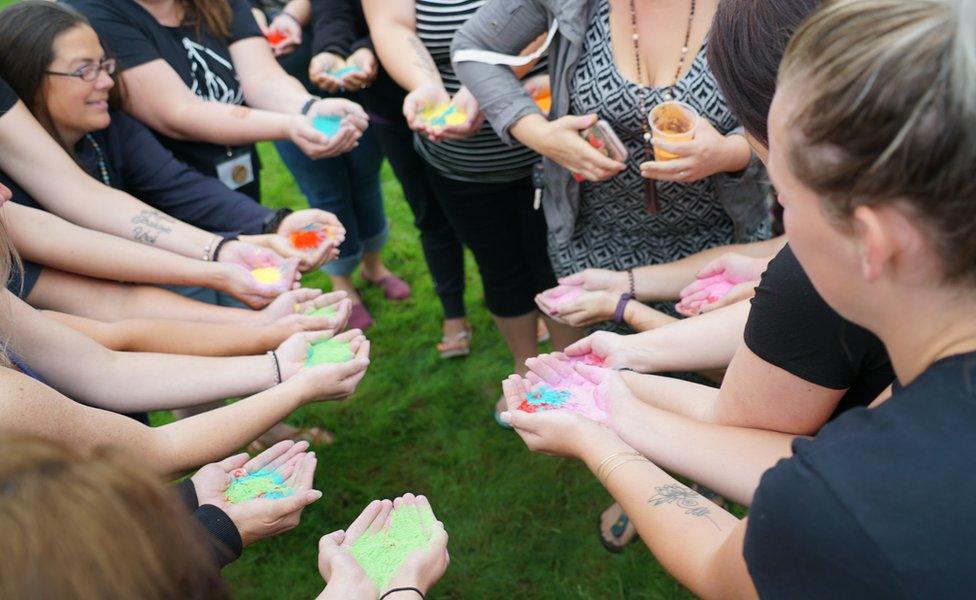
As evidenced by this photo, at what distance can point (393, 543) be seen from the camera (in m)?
1.93

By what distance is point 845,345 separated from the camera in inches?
57.9

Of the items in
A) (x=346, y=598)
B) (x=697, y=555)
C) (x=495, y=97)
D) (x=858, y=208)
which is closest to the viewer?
(x=858, y=208)

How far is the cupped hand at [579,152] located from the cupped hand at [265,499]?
1.19 meters

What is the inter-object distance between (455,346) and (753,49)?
8.63 ft

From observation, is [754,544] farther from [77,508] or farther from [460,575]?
[460,575]

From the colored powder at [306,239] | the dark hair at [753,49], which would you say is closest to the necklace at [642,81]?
the dark hair at [753,49]

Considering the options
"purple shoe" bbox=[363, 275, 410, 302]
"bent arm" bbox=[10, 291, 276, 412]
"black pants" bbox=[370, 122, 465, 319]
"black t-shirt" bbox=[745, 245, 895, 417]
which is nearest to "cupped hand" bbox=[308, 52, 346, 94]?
"black pants" bbox=[370, 122, 465, 319]

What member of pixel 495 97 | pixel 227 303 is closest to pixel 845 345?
pixel 495 97

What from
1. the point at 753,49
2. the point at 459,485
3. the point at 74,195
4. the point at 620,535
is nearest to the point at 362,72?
the point at 74,195

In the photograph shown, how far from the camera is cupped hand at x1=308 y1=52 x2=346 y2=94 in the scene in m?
3.60

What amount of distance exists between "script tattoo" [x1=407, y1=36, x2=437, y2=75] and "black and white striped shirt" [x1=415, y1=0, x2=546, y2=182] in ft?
0.12

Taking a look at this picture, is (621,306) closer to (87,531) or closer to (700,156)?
(700,156)

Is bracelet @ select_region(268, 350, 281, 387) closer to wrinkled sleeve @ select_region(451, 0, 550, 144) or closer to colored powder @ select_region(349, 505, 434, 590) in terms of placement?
colored powder @ select_region(349, 505, 434, 590)

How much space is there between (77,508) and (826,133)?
1.18 metres
